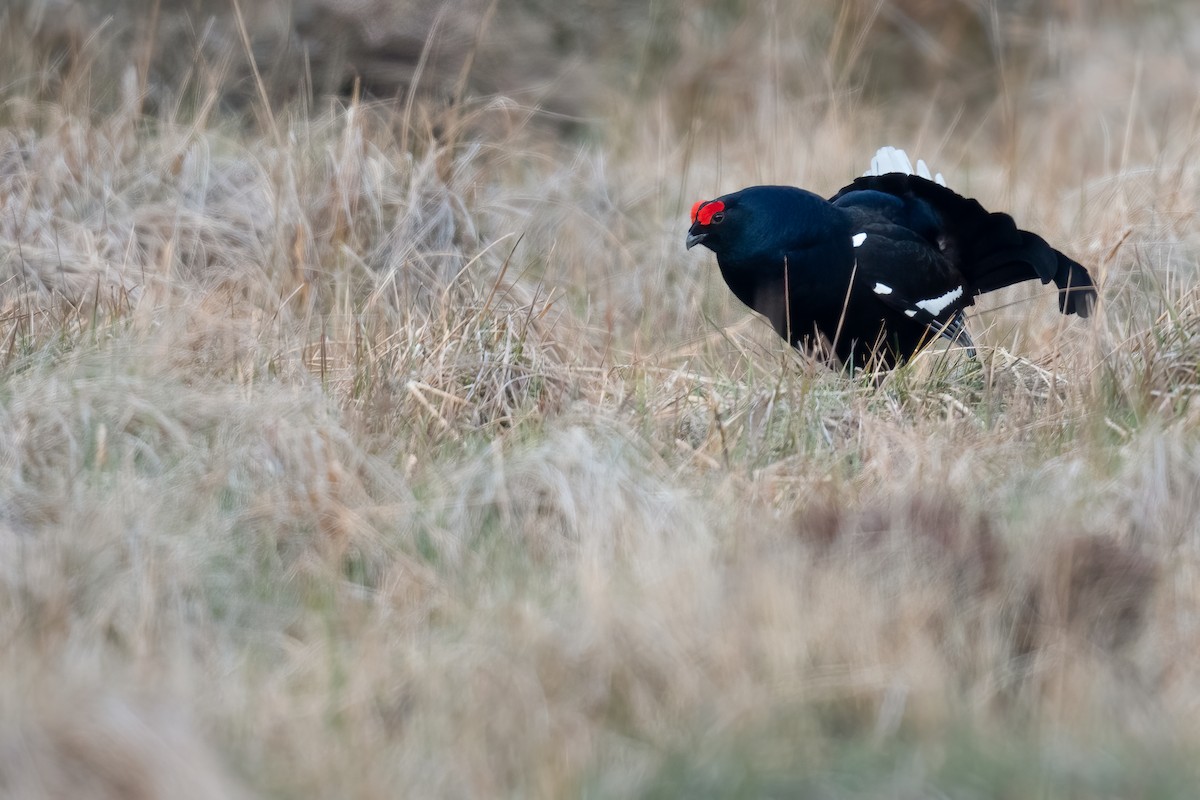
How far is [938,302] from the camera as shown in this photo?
4547mm

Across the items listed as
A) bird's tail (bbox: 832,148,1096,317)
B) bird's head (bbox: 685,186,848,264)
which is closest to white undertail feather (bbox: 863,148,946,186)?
bird's tail (bbox: 832,148,1096,317)

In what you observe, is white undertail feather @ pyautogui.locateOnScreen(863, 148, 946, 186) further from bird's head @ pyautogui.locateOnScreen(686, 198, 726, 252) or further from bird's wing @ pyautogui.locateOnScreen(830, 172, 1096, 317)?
bird's head @ pyautogui.locateOnScreen(686, 198, 726, 252)

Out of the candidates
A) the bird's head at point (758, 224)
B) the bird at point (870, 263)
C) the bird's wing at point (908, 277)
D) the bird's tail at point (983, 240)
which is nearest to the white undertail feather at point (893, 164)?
the bird's tail at point (983, 240)

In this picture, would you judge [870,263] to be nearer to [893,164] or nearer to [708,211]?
[708,211]

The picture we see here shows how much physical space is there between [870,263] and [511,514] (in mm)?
1815

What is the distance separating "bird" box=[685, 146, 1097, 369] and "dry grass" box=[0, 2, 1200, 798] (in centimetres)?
20

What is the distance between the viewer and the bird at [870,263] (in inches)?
170

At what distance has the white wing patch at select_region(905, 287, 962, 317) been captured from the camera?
14.7 ft

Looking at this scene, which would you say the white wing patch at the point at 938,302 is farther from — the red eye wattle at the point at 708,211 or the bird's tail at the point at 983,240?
the red eye wattle at the point at 708,211

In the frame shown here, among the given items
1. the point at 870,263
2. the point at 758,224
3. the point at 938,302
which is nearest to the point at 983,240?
the point at 938,302

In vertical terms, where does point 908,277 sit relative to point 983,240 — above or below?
below

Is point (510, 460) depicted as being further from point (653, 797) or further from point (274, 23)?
point (274, 23)

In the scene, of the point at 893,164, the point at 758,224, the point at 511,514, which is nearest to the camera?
the point at 511,514

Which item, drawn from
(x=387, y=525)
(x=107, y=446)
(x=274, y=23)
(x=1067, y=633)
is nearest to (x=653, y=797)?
(x=1067, y=633)
